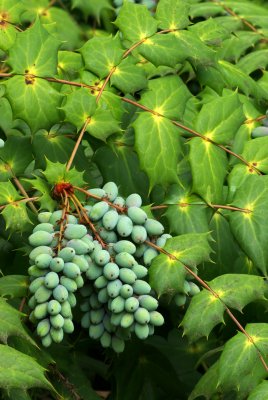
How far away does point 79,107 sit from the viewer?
1729 mm

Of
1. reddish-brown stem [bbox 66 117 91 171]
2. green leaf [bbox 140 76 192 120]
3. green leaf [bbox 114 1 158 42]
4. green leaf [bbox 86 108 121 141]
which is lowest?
reddish-brown stem [bbox 66 117 91 171]

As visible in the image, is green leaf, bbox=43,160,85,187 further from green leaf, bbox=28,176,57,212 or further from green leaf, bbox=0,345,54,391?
green leaf, bbox=0,345,54,391

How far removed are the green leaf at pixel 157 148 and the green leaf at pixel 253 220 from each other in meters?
0.15

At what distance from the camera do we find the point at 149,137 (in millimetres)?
1751

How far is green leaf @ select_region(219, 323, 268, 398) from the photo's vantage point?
1.51 metres

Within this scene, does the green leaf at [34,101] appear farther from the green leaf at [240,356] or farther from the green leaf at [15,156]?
the green leaf at [240,356]

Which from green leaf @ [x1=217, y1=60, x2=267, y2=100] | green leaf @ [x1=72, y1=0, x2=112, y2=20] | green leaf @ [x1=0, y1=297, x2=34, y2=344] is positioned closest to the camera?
green leaf @ [x1=0, y1=297, x2=34, y2=344]

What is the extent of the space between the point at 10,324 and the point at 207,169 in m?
0.57

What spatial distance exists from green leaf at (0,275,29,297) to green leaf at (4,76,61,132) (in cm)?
31

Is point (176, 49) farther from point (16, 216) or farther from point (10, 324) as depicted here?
point (10, 324)

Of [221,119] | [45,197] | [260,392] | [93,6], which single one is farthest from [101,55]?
[260,392]

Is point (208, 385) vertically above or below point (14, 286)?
below

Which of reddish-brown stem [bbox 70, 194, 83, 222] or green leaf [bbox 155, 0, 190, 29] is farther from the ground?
green leaf [bbox 155, 0, 190, 29]

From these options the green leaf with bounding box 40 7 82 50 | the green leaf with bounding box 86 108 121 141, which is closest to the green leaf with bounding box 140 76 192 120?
the green leaf with bounding box 86 108 121 141
